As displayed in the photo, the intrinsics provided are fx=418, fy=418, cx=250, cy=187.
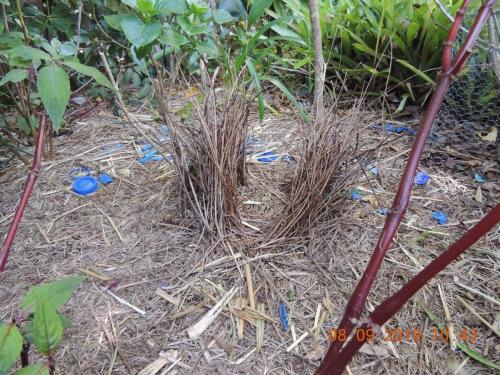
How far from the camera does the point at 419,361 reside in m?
0.87

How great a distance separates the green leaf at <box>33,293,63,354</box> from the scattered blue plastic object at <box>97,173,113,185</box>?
93 cm

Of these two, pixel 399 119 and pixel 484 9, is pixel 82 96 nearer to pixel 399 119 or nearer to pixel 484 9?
pixel 399 119

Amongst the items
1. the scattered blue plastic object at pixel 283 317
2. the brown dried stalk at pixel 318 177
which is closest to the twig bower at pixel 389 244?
the scattered blue plastic object at pixel 283 317

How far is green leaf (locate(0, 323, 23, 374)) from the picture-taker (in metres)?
0.44

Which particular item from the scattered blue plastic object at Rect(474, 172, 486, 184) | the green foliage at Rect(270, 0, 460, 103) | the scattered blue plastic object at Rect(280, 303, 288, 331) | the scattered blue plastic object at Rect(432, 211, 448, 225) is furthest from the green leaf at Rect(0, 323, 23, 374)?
the green foliage at Rect(270, 0, 460, 103)

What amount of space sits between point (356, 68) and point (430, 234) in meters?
0.95

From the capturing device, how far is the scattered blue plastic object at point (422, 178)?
1366 mm

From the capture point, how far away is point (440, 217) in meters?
1.23

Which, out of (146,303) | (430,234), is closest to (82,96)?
(146,303)

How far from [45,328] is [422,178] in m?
1.24

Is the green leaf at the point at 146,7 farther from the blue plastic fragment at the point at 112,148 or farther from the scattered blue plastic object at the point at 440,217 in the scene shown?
the scattered blue plastic object at the point at 440,217
